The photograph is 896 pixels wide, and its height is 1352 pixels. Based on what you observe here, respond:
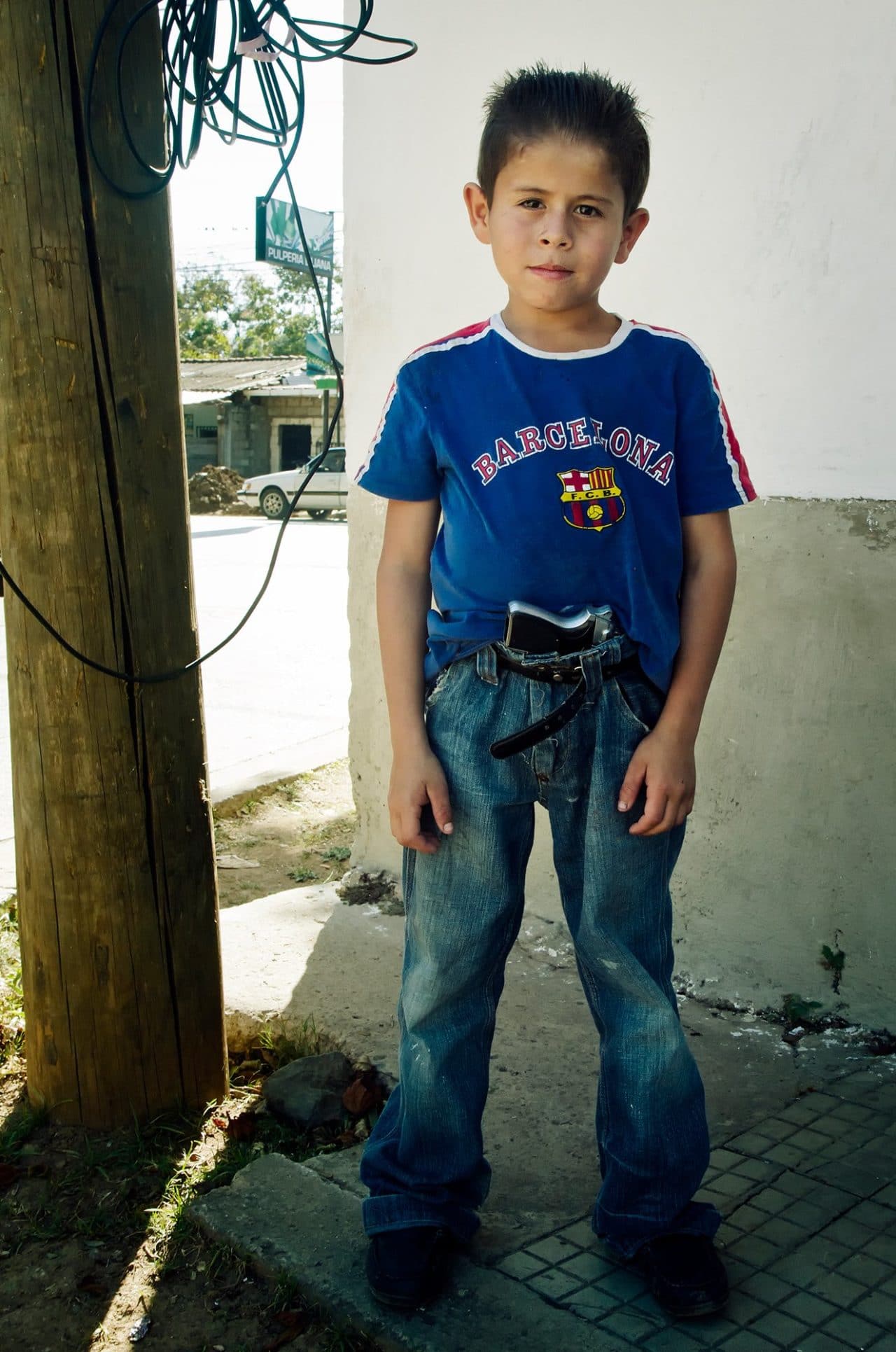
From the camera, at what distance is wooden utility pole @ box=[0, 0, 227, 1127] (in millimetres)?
2213

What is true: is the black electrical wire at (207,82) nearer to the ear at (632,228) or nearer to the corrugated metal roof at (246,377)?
the ear at (632,228)

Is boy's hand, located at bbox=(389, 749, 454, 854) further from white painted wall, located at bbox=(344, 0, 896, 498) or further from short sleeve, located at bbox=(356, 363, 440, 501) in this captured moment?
white painted wall, located at bbox=(344, 0, 896, 498)

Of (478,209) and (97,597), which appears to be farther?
(97,597)

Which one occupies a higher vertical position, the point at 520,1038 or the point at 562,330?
the point at 562,330

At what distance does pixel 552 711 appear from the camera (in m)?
1.81

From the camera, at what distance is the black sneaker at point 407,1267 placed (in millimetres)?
1907

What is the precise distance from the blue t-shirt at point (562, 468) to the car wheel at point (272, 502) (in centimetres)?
2643

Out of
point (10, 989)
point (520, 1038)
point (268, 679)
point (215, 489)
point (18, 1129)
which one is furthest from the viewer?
point (215, 489)

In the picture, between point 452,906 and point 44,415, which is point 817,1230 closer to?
point 452,906

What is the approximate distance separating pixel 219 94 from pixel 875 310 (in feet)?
4.92

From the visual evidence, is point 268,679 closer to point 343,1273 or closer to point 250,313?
point 343,1273

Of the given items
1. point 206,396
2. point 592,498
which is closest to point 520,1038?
point 592,498

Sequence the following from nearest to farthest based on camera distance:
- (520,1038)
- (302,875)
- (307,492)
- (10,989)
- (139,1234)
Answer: (139,1234) < (520,1038) < (10,989) < (302,875) < (307,492)

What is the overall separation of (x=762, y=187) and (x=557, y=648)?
5.12 feet
